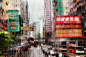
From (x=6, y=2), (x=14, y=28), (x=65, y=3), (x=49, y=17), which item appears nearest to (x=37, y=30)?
(x=49, y=17)

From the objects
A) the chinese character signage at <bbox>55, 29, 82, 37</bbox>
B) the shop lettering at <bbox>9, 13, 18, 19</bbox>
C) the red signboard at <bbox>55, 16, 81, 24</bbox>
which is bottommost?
the chinese character signage at <bbox>55, 29, 82, 37</bbox>

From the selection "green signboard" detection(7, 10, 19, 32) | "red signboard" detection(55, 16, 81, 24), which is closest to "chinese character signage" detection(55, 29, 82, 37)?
"red signboard" detection(55, 16, 81, 24)

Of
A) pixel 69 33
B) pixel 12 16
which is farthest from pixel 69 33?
pixel 12 16

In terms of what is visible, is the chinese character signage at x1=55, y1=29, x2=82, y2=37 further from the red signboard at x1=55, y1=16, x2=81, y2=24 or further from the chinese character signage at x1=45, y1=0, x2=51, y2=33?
the chinese character signage at x1=45, y1=0, x2=51, y2=33

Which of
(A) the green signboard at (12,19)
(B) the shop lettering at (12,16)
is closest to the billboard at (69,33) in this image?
(A) the green signboard at (12,19)

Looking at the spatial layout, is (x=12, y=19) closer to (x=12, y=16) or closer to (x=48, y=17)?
(x=12, y=16)

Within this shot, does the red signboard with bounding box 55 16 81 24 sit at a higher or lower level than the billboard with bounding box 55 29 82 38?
higher

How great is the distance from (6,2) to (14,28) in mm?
15926

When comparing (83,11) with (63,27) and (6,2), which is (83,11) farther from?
(6,2)

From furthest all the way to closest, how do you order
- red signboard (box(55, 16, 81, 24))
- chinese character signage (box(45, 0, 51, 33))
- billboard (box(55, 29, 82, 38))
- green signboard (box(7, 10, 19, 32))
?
chinese character signage (box(45, 0, 51, 33)), red signboard (box(55, 16, 81, 24)), billboard (box(55, 29, 82, 38)), green signboard (box(7, 10, 19, 32))

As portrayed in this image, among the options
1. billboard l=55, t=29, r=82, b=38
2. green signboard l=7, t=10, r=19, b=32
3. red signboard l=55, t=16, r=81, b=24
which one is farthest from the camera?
red signboard l=55, t=16, r=81, b=24

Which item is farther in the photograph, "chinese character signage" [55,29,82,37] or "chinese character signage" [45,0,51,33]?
"chinese character signage" [45,0,51,33]

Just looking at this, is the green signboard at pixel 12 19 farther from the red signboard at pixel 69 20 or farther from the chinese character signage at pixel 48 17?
the chinese character signage at pixel 48 17

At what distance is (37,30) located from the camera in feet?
467
